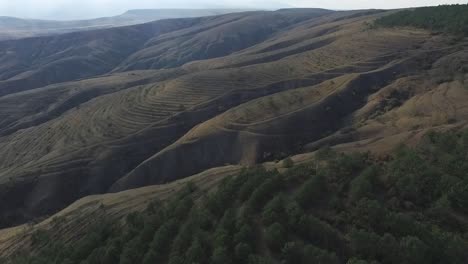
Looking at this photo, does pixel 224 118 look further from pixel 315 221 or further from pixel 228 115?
pixel 315 221

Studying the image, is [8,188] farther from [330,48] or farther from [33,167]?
[330,48]

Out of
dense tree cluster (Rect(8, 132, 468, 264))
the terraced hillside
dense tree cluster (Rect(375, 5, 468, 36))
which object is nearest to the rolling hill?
the terraced hillside

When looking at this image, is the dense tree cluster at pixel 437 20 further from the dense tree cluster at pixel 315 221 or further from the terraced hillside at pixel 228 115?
the dense tree cluster at pixel 315 221

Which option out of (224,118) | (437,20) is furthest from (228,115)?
(437,20)

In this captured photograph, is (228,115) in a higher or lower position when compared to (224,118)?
higher

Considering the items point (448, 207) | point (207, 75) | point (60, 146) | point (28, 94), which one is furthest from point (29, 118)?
point (448, 207)

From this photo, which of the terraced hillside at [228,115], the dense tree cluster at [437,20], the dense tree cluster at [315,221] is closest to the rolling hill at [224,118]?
the terraced hillside at [228,115]
